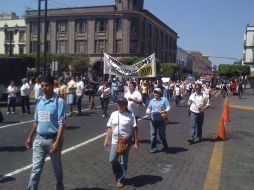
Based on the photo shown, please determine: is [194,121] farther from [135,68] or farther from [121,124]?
[135,68]

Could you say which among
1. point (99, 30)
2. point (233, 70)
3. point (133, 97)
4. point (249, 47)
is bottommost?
point (133, 97)

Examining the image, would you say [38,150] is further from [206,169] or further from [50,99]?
[206,169]

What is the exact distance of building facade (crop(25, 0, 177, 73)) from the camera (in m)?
73.4

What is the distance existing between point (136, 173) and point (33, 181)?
264 cm

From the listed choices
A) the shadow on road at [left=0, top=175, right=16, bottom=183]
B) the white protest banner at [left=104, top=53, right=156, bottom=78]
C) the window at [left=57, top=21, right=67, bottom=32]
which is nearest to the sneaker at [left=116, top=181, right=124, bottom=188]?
the shadow on road at [left=0, top=175, right=16, bottom=183]

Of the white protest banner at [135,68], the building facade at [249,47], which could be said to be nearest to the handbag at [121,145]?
the white protest banner at [135,68]

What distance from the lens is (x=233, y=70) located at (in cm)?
9338

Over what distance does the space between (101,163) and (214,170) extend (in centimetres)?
224

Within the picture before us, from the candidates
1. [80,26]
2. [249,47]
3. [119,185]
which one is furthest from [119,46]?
[119,185]

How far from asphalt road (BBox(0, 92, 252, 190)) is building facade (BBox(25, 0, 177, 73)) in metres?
60.0

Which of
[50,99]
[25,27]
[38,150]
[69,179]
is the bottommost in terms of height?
[69,179]

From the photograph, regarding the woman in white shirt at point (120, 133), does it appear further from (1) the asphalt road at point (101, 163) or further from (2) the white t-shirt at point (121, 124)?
(1) the asphalt road at point (101, 163)

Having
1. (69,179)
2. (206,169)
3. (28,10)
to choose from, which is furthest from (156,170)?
(28,10)

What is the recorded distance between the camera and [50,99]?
625cm
